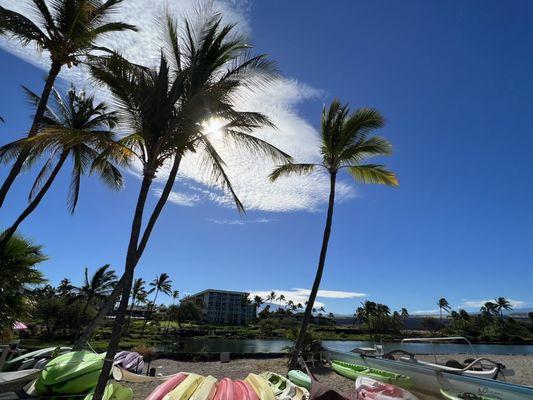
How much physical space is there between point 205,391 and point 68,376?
2.73m

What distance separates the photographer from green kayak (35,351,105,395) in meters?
6.15

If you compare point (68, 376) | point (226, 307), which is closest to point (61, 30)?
point (68, 376)

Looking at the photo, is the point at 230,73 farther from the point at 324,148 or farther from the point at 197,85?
the point at 324,148

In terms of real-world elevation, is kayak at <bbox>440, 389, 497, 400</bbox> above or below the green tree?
below

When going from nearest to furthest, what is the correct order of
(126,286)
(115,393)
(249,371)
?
1. (126,286)
2. (115,393)
3. (249,371)

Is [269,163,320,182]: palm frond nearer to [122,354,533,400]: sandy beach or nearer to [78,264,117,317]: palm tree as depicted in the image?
[122,354,533,400]: sandy beach

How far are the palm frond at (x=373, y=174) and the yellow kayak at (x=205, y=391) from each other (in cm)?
960

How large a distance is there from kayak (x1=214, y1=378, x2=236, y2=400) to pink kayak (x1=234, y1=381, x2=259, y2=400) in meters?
0.09

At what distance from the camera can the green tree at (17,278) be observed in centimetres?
801

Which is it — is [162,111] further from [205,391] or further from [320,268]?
[320,268]

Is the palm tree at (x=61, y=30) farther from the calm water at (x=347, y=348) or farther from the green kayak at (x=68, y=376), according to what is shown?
the calm water at (x=347, y=348)

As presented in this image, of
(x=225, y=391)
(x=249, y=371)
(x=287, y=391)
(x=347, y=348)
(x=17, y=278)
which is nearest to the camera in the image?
(x=225, y=391)

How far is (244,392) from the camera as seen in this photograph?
629cm

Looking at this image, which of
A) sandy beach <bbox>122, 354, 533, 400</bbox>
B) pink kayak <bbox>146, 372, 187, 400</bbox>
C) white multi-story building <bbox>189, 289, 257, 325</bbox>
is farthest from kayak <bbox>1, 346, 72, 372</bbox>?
white multi-story building <bbox>189, 289, 257, 325</bbox>
